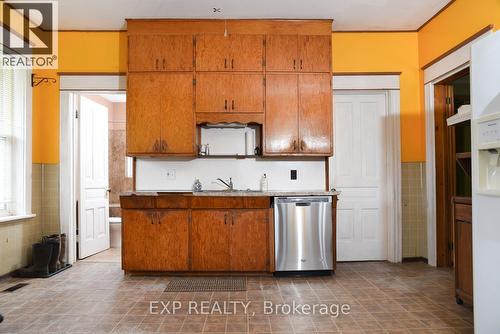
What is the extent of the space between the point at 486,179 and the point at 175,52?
3245 mm

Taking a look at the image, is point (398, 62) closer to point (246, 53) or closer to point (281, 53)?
point (281, 53)

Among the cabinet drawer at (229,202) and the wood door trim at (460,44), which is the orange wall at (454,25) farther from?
the cabinet drawer at (229,202)

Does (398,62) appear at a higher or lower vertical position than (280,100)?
higher

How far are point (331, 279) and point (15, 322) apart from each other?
2769 millimetres

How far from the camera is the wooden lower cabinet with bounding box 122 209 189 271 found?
372 centimetres

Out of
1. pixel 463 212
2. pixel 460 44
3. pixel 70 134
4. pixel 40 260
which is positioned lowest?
pixel 40 260

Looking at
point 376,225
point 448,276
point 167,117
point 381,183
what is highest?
point 167,117

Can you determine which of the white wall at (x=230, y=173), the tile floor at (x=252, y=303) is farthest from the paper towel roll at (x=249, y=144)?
the tile floor at (x=252, y=303)

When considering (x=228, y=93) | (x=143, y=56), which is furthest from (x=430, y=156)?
(x=143, y=56)

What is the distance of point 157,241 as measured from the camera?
147 inches

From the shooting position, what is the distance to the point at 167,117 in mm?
4008

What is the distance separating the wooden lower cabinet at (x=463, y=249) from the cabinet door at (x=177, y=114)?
2.64 metres

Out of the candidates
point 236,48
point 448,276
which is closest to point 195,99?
point 236,48

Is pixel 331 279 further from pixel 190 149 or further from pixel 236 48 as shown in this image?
pixel 236 48
